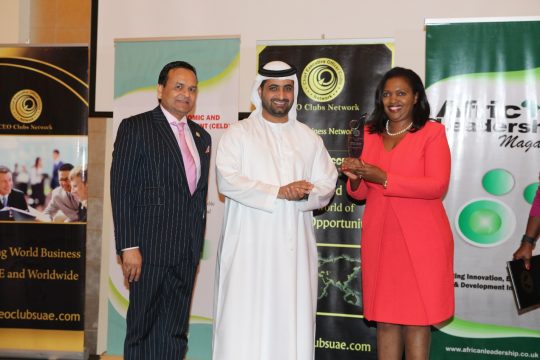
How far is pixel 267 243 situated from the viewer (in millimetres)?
3074

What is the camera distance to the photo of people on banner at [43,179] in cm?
446

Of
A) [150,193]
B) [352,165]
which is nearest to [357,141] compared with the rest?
[352,165]

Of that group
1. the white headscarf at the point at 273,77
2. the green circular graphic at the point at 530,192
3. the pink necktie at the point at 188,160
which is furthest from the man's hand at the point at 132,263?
the green circular graphic at the point at 530,192

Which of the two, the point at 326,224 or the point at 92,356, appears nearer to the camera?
the point at 326,224

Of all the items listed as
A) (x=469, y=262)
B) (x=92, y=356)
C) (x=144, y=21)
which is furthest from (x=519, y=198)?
(x=92, y=356)

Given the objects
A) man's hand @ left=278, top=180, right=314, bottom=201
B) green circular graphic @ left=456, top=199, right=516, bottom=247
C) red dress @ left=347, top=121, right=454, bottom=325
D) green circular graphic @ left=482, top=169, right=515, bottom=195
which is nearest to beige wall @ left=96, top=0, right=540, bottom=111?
green circular graphic @ left=482, top=169, right=515, bottom=195

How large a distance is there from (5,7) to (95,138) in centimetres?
174

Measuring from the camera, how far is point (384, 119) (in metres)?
3.32

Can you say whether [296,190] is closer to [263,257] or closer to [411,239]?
[263,257]

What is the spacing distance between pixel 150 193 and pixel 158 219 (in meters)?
0.15

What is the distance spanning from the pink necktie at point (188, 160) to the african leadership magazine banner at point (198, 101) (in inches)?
44.4

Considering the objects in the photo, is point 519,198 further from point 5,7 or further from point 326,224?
point 5,7

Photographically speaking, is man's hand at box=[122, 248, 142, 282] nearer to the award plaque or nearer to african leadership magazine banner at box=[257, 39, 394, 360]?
the award plaque

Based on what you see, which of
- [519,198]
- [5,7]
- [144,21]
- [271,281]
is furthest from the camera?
[5,7]
